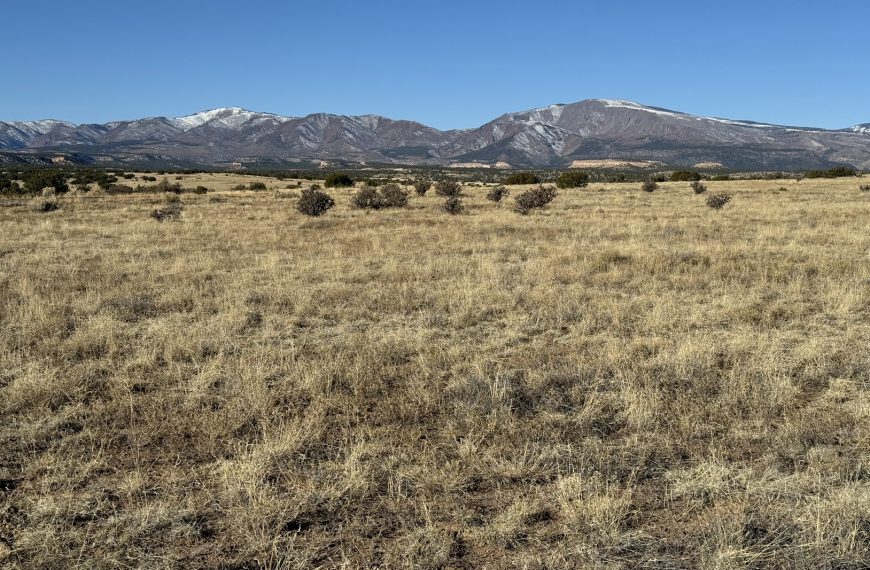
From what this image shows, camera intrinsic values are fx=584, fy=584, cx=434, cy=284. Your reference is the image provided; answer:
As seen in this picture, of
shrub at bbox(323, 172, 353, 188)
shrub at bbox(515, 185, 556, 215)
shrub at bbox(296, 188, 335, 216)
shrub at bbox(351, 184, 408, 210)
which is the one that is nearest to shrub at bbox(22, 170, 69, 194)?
shrub at bbox(323, 172, 353, 188)

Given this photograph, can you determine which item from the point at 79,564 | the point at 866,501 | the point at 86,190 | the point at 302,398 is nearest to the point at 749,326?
the point at 866,501

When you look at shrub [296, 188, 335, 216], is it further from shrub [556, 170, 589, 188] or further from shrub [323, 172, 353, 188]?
shrub [556, 170, 589, 188]

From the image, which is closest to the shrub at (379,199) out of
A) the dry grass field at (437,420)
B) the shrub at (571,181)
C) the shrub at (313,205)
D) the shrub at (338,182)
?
the shrub at (313,205)

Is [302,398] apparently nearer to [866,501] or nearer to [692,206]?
[866,501]

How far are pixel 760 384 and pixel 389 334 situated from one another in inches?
162

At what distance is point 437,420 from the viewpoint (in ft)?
16.1

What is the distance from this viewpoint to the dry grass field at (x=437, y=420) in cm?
330

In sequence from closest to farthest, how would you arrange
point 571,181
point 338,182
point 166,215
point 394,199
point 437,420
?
point 437,420 → point 166,215 → point 394,199 → point 571,181 → point 338,182

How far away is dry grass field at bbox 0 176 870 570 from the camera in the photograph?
3297 millimetres

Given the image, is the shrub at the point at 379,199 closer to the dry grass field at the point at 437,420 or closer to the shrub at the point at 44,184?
the dry grass field at the point at 437,420

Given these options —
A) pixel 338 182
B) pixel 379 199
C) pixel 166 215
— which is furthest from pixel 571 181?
pixel 166 215

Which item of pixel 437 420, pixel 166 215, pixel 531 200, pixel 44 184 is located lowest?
pixel 437 420

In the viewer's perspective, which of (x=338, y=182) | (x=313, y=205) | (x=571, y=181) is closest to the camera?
(x=313, y=205)

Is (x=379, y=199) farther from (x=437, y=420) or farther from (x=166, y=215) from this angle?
(x=437, y=420)
